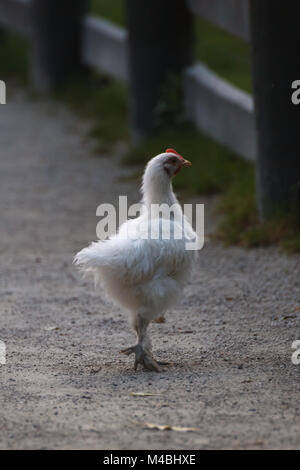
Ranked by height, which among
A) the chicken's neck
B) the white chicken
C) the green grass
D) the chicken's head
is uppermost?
the green grass

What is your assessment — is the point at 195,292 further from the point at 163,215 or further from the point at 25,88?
the point at 25,88

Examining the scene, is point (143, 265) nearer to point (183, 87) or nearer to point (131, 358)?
point (131, 358)

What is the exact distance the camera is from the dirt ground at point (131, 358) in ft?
13.1

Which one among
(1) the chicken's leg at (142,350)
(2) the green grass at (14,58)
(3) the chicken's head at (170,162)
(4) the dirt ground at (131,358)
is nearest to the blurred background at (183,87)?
(2) the green grass at (14,58)

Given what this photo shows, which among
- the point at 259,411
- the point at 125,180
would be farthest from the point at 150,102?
the point at 259,411

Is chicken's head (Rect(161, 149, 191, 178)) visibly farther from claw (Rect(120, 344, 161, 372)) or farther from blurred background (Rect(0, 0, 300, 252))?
blurred background (Rect(0, 0, 300, 252))

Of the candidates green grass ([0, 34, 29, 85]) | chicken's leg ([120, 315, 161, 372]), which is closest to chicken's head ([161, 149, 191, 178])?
chicken's leg ([120, 315, 161, 372])

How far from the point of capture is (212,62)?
14.1m

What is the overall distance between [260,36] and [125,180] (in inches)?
131

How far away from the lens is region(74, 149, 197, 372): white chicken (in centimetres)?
469

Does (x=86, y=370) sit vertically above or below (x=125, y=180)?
below

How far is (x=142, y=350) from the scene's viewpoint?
484 centimetres

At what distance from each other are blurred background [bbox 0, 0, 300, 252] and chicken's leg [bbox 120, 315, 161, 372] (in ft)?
8.13
